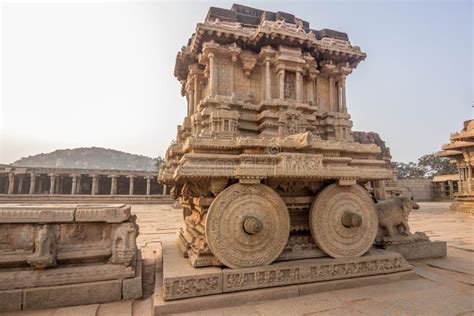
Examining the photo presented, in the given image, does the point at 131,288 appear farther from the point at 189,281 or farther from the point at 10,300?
the point at 10,300

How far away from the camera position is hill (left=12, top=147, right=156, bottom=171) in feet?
307

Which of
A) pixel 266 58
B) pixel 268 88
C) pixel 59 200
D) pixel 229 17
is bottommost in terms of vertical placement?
pixel 59 200

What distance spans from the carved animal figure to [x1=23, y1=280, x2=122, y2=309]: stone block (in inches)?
165

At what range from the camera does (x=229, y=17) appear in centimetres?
905

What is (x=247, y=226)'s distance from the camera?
3.17 m

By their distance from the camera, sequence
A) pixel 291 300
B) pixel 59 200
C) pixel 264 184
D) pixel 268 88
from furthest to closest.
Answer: pixel 59 200 < pixel 268 88 < pixel 264 184 < pixel 291 300

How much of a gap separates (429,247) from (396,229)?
0.66 metres

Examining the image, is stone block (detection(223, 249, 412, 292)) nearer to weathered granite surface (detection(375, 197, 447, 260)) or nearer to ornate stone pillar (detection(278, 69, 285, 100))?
weathered granite surface (detection(375, 197, 447, 260))

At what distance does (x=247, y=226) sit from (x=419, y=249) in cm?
353

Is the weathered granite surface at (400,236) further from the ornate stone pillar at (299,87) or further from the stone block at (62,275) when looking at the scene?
the ornate stone pillar at (299,87)

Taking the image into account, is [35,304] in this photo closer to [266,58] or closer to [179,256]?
[179,256]

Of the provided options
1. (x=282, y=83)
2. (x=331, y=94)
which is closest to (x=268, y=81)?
(x=282, y=83)

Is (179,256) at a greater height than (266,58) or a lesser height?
lesser

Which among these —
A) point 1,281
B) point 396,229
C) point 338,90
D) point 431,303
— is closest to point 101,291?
point 1,281
